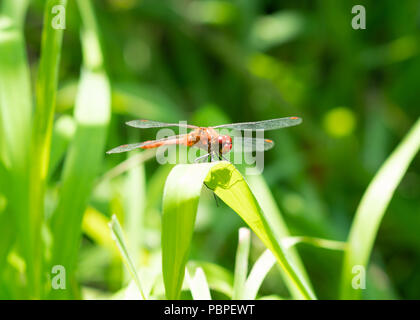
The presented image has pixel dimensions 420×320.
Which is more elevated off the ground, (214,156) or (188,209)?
(214,156)

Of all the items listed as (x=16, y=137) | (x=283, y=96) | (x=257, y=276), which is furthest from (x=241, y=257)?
(x=283, y=96)

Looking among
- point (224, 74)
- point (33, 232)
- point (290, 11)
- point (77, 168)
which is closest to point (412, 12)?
point (290, 11)

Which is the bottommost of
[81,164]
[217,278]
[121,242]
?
[217,278]

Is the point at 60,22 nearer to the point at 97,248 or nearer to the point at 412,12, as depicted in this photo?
the point at 97,248

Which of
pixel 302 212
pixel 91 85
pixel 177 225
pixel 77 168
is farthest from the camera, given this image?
pixel 302 212

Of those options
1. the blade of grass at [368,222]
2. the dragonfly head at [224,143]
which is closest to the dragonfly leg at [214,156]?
the dragonfly head at [224,143]

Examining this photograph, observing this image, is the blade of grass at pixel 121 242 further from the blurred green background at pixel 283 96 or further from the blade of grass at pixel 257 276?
the blurred green background at pixel 283 96

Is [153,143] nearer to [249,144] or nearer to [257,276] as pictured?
[249,144]
